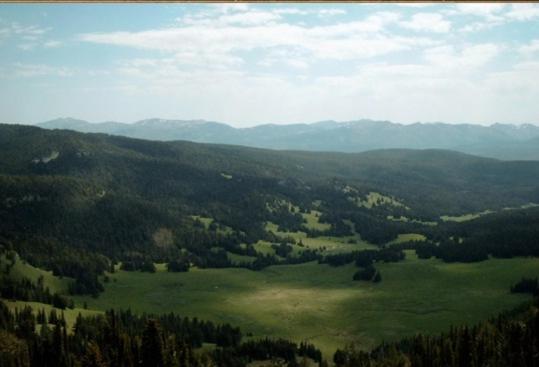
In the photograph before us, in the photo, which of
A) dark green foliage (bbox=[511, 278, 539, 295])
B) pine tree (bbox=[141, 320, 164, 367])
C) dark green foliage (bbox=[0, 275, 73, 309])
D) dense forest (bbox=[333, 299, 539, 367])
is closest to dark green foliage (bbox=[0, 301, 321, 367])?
pine tree (bbox=[141, 320, 164, 367])

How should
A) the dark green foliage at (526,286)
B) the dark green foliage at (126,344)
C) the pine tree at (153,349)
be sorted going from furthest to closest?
the dark green foliage at (526,286) → the dark green foliage at (126,344) → the pine tree at (153,349)

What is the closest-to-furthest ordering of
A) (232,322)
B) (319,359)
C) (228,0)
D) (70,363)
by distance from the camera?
(228,0) < (70,363) < (319,359) < (232,322)

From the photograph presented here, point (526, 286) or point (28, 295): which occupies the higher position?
point (526, 286)

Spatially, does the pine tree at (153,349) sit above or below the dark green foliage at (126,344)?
above

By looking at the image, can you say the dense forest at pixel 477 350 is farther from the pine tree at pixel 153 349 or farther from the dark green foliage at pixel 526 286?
the dark green foliage at pixel 526 286

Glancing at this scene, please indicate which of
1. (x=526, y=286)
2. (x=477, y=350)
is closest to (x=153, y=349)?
(x=477, y=350)

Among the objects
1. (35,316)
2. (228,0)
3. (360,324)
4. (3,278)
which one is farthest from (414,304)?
(228,0)

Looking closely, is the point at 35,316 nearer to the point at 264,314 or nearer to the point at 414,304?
the point at 264,314

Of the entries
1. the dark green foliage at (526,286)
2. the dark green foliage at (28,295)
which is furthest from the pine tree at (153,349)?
the dark green foliage at (526,286)

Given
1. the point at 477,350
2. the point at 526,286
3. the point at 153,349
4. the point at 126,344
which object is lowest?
the point at 526,286

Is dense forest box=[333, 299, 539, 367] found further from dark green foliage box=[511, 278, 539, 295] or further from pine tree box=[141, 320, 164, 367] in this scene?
dark green foliage box=[511, 278, 539, 295]

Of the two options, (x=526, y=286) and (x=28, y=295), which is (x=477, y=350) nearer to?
(x=526, y=286)
